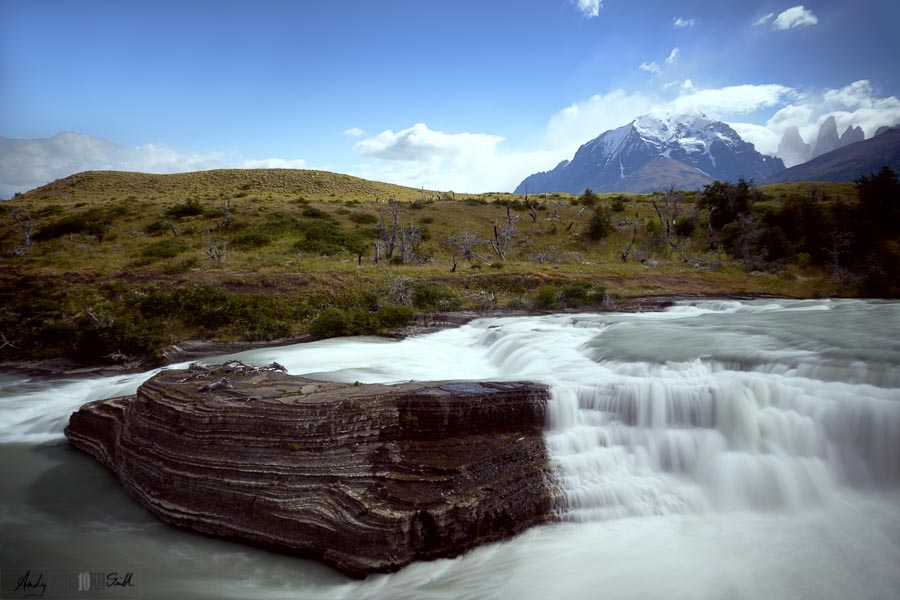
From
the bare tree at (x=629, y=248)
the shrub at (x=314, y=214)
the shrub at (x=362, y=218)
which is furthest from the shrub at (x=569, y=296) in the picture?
the shrub at (x=314, y=214)

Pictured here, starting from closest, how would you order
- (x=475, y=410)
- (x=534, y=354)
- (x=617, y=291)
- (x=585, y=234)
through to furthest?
(x=475, y=410)
(x=534, y=354)
(x=617, y=291)
(x=585, y=234)

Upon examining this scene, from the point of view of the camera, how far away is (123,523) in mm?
7242

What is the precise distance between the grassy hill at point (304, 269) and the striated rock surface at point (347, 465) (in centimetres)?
981

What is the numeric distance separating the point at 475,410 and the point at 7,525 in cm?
775

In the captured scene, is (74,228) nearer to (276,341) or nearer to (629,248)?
(276,341)

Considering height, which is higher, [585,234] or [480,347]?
[585,234]

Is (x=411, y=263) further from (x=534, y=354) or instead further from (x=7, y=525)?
(x=7, y=525)

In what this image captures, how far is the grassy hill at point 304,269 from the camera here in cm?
1800

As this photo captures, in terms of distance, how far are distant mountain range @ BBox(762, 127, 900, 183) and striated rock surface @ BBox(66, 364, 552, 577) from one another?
115 metres

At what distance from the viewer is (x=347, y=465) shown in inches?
272

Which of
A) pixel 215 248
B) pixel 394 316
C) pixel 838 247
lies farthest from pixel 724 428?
pixel 215 248

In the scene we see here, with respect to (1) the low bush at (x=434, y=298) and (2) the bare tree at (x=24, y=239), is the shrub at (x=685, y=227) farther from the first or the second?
(2) the bare tree at (x=24, y=239)

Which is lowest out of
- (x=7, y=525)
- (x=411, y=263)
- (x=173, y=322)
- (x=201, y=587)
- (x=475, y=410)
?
(x=201, y=587)

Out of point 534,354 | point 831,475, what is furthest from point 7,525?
point 831,475
